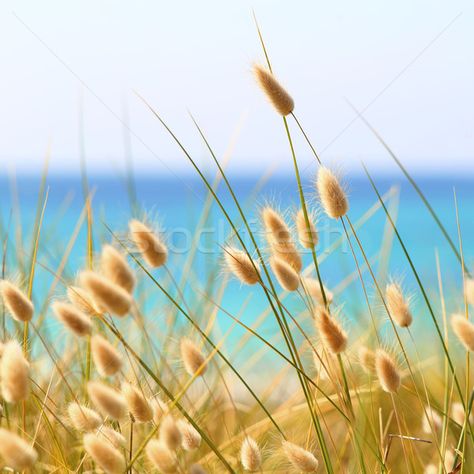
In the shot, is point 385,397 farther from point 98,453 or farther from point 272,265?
point 98,453

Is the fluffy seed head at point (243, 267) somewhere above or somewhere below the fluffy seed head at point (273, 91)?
below

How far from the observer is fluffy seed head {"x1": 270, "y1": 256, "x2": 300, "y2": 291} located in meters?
1.24

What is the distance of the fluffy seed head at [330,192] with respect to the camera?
4.32 ft

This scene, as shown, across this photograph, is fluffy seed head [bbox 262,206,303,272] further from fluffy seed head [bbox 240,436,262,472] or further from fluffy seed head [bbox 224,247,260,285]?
fluffy seed head [bbox 240,436,262,472]

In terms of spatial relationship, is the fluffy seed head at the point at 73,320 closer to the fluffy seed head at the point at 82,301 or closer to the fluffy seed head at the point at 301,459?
the fluffy seed head at the point at 82,301

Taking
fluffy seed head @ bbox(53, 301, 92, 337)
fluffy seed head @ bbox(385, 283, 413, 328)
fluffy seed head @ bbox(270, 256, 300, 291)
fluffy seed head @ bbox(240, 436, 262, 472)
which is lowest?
fluffy seed head @ bbox(240, 436, 262, 472)

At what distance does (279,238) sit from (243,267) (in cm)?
8

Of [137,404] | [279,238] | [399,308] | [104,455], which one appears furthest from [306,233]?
[104,455]

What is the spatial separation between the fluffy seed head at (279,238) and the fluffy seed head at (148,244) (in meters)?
0.19

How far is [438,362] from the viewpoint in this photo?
7.57ft

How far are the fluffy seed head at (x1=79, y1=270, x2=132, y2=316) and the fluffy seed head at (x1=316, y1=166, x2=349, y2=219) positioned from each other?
1.60 ft

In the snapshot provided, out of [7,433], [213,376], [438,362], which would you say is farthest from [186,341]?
[438,362]

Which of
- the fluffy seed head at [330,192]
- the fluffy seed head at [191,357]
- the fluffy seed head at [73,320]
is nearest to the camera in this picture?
the fluffy seed head at [73,320]

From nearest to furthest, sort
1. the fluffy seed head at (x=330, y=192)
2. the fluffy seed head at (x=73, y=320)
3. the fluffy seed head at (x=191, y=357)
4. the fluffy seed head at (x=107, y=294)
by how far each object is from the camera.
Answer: the fluffy seed head at (x=107, y=294)
the fluffy seed head at (x=73, y=320)
the fluffy seed head at (x=191, y=357)
the fluffy seed head at (x=330, y=192)
